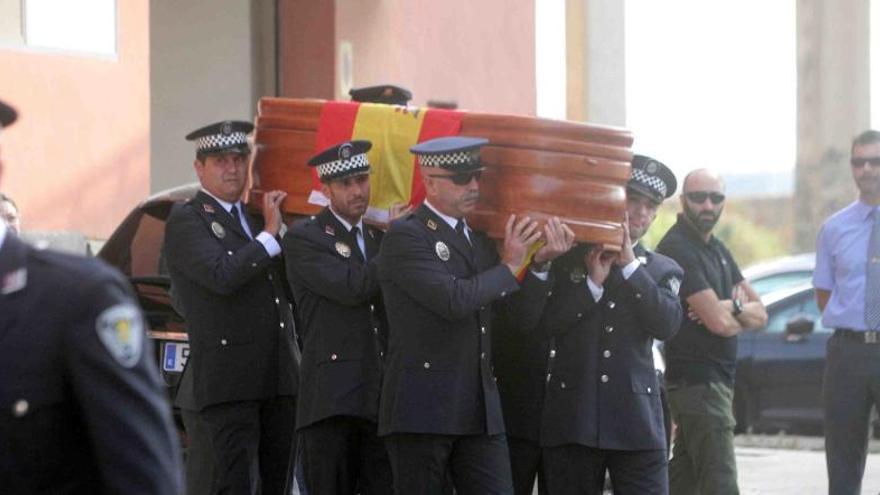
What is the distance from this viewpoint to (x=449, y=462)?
739cm

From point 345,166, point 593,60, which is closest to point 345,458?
point 345,166

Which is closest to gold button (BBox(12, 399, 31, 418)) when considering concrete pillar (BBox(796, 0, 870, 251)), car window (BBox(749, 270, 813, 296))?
car window (BBox(749, 270, 813, 296))

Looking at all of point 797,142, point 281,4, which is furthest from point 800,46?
point 281,4

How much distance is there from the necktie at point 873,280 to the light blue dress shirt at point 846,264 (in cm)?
2

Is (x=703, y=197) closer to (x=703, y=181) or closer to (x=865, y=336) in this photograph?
(x=703, y=181)

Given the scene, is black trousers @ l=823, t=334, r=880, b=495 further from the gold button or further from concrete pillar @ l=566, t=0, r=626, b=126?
concrete pillar @ l=566, t=0, r=626, b=126

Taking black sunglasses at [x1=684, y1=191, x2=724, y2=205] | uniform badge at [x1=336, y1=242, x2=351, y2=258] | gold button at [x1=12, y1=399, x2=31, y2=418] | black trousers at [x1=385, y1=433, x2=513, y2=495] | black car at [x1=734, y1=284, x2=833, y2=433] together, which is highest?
black sunglasses at [x1=684, y1=191, x2=724, y2=205]

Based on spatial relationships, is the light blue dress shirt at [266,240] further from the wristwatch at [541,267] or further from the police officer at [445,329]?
the wristwatch at [541,267]

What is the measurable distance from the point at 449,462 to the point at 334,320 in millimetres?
804

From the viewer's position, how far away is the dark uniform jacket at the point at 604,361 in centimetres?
761

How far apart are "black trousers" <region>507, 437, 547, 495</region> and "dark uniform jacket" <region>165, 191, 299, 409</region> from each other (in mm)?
977

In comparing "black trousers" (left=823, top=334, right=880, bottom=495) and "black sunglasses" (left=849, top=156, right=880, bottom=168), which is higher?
"black sunglasses" (left=849, top=156, right=880, bottom=168)

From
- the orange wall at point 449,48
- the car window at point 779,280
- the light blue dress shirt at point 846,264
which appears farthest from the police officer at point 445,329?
the car window at point 779,280

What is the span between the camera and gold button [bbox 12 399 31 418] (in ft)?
10.1
